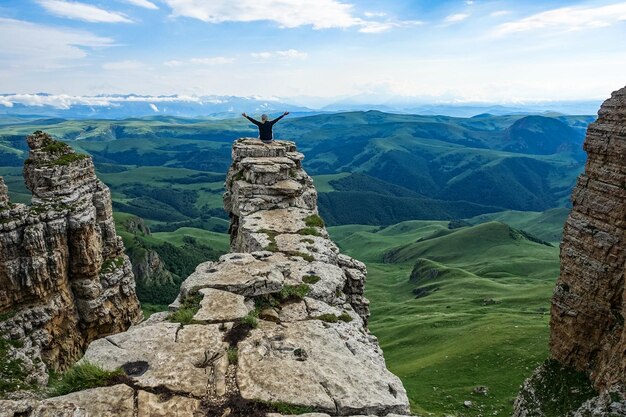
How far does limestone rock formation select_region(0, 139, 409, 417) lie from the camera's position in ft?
46.1

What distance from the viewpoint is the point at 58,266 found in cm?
3919

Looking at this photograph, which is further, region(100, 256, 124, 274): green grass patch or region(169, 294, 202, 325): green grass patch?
region(100, 256, 124, 274): green grass patch

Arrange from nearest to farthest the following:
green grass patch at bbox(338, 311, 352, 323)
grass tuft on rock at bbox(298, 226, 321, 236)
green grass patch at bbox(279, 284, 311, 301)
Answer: green grass patch at bbox(338, 311, 352, 323) < green grass patch at bbox(279, 284, 311, 301) < grass tuft on rock at bbox(298, 226, 321, 236)

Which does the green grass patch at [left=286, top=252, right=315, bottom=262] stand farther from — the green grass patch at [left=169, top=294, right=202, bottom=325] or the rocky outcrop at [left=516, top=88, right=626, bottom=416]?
the rocky outcrop at [left=516, top=88, right=626, bottom=416]

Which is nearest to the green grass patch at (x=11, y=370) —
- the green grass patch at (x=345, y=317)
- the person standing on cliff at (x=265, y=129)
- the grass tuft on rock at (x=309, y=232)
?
the grass tuft on rock at (x=309, y=232)

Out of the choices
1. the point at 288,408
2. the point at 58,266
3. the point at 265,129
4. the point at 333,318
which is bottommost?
the point at 58,266

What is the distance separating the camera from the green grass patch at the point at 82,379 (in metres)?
14.1

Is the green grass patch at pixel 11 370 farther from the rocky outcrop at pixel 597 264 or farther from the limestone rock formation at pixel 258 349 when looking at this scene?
the rocky outcrop at pixel 597 264

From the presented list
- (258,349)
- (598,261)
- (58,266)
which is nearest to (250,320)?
(258,349)

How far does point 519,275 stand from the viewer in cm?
17288

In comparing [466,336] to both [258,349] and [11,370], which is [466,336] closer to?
[11,370]

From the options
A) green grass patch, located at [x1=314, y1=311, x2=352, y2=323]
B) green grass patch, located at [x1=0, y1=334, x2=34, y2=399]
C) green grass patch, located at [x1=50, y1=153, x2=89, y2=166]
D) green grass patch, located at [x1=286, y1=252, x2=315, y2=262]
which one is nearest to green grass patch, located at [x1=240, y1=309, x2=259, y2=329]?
green grass patch, located at [x1=314, y1=311, x2=352, y2=323]

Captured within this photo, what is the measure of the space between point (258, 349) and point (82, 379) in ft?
18.9

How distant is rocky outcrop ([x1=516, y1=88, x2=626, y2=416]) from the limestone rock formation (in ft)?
64.2
